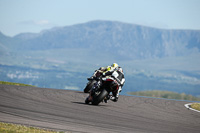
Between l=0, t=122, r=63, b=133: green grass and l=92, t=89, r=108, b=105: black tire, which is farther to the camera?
l=92, t=89, r=108, b=105: black tire

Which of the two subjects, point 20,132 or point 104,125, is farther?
point 104,125

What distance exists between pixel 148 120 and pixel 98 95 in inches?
163

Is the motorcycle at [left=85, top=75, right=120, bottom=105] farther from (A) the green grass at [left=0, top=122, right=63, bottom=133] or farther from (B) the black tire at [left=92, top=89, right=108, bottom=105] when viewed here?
(A) the green grass at [left=0, top=122, right=63, bottom=133]

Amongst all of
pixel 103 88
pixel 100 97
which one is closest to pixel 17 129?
pixel 100 97

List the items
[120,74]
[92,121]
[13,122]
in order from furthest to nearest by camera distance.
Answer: [120,74] < [92,121] < [13,122]

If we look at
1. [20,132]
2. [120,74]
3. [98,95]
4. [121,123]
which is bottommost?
[20,132]

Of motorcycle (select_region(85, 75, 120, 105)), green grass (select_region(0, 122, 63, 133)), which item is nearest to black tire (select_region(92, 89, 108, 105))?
motorcycle (select_region(85, 75, 120, 105))

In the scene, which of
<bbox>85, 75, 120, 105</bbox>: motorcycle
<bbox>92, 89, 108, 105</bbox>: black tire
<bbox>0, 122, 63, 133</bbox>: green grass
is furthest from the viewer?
<bbox>85, 75, 120, 105</bbox>: motorcycle

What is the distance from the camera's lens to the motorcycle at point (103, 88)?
1842 cm

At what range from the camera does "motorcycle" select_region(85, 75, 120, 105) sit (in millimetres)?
18422

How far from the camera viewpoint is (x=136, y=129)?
12.4 meters

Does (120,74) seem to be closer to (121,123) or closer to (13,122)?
(121,123)

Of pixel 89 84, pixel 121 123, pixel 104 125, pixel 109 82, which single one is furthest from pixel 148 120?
pixel 89 84

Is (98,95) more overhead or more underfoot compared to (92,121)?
more overhead
